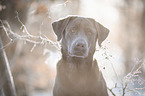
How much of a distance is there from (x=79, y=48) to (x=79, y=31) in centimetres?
45

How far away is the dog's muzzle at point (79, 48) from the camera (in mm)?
3770

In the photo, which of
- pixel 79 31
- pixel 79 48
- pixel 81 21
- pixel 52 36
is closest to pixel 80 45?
pixel 79 48

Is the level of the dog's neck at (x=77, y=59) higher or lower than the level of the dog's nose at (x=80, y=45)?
lower

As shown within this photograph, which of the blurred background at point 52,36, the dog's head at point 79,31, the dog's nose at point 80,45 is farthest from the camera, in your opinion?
the blurred background at point 52,36

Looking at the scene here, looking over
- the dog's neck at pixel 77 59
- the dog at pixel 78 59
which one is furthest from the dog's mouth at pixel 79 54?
the dog's neck at pixel 77 59

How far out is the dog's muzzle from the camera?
377 cm

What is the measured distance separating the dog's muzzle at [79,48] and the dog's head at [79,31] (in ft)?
0.23

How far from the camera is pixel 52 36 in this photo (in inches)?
356

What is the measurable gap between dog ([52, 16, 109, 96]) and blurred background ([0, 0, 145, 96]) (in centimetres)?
21

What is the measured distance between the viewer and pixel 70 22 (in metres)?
4.11

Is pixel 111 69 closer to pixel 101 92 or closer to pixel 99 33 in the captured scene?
pixel 101 92

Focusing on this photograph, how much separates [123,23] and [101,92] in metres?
18.2

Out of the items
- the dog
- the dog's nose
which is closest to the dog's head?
the dog

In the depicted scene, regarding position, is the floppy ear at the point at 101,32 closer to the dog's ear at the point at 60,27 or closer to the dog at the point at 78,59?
the dog at the point at 78,59
